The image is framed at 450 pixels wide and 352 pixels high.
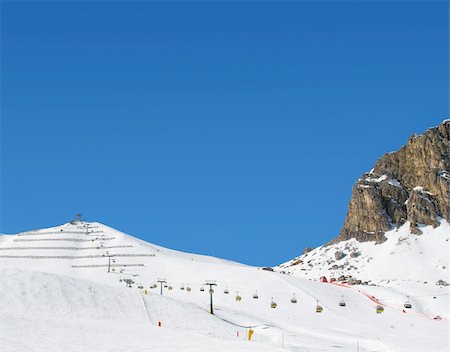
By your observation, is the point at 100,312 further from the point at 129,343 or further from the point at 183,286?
the point at 183,286

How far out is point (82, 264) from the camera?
162625 millimetres

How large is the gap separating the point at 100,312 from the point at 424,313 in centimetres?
5398

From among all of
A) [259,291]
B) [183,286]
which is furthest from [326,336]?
[183,286]

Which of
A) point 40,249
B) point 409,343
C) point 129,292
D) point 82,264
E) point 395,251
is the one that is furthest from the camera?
point 395,251

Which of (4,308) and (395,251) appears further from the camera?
(395,251)

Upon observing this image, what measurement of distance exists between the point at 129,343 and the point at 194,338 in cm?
664

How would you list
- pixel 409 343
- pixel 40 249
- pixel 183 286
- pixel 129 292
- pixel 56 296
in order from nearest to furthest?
pixel 409 343
pixel 56 296
pixel 129 292
pixel 183 286
pixel 40 249

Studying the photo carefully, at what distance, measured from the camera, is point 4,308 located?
76.9m

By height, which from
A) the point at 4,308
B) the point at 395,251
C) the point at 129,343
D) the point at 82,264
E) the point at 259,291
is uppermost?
the point at 395,251

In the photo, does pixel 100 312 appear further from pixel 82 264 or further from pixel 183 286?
pixel 82 264

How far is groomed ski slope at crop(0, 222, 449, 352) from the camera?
57031mm

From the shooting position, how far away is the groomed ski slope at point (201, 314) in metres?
57.0

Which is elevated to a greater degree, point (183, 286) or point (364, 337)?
point (183, 286)

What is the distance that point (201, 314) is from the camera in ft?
275
